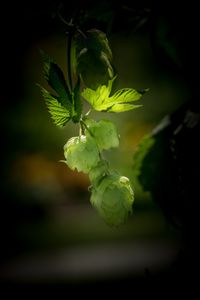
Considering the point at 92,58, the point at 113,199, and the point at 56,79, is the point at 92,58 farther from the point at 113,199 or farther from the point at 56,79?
the point at 113,199

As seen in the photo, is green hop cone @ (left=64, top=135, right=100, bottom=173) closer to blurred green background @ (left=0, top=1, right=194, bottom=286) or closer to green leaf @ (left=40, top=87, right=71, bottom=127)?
green leaf @ (left=40, top=87, right=71, bottom=127)

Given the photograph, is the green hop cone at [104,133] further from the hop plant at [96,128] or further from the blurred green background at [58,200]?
the blurred green background at [58,200]

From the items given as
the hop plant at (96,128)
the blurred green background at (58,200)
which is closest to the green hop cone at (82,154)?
the hop plant at (96,128)

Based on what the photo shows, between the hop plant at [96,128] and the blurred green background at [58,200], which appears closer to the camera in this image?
the hop plant at [96,128]

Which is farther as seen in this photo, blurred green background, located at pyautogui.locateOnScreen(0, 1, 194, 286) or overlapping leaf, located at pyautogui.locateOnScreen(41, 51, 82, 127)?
blurred green background, located at pyautogui.locateOnScreen(0, 1, 194, 286)

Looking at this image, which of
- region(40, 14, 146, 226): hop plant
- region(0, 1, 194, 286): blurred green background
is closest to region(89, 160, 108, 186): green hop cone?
region(40, 14, 146, 226): hop plant

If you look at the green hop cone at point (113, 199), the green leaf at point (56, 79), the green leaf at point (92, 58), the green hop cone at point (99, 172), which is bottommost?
the green hop cone at point (113, 199)

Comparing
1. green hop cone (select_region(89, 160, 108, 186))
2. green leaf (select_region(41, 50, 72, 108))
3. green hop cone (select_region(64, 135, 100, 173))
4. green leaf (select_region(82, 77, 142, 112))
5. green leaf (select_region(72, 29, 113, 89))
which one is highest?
green leaf (select_region(72, 29, 113, 89))
